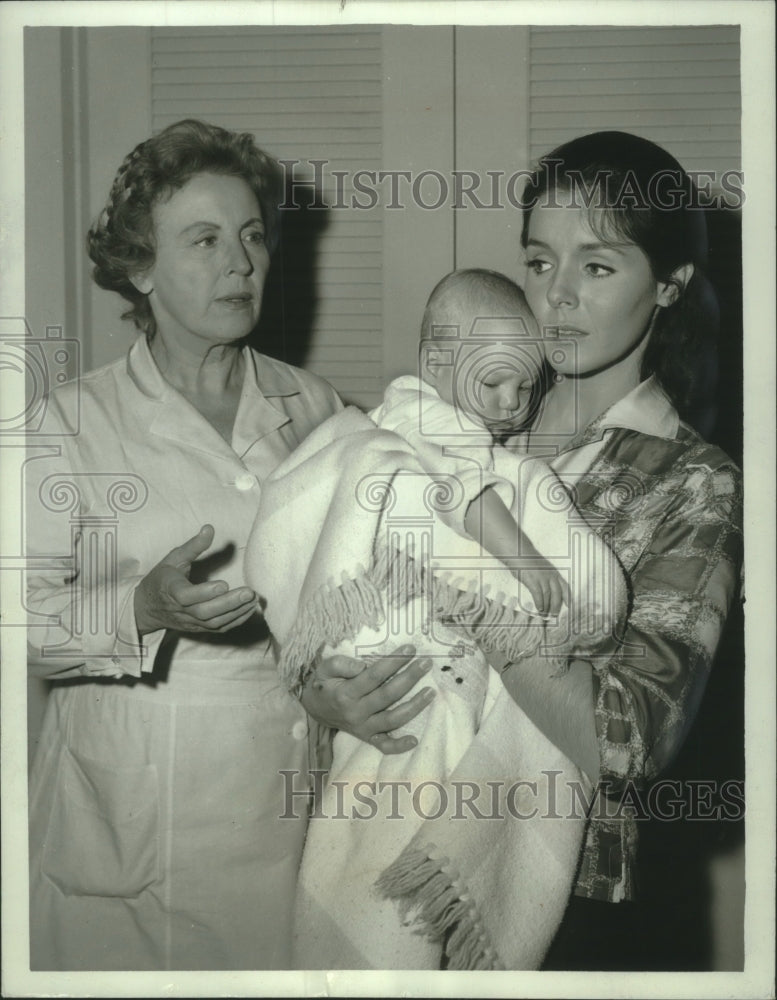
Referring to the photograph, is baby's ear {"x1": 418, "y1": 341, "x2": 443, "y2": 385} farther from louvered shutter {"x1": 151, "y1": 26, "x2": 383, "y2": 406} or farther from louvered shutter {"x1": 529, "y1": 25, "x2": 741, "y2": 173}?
louvered shutter {"x1": 529, "y1": 25, "x2": 741, "y2": 173}

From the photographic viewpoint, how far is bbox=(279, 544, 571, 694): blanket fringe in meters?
1.65

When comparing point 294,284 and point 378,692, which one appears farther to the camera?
point 294,284

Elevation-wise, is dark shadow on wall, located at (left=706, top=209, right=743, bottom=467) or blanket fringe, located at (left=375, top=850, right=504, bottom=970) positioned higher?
dark shadow on wall, located at (left=706, top=209, right=743, bottom=467)

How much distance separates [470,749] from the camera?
5.49ft

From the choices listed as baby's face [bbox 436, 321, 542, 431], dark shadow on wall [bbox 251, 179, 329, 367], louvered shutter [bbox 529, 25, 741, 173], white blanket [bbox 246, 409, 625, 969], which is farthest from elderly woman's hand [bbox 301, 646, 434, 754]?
louvered shutter [bbox 529, 25, 741, 173]

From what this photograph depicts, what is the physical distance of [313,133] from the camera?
181 centimetres

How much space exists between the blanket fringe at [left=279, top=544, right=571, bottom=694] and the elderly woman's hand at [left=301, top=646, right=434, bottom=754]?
4 centimetres

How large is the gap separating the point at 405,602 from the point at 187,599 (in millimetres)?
284

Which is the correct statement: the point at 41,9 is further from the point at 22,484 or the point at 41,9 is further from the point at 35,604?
the point at 35,604

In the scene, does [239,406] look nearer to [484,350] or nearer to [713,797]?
[484,350]

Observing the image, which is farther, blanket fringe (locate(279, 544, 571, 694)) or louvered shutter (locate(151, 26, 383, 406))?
louvered shutter (locate(151, 26, 383, 406))

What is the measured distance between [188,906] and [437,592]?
1.87 ft

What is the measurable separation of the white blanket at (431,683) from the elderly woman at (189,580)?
0.08 m

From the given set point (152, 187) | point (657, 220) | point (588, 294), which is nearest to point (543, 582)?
point (588, 294)
